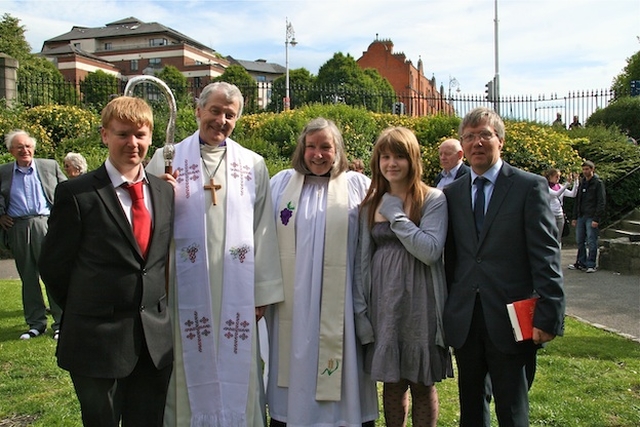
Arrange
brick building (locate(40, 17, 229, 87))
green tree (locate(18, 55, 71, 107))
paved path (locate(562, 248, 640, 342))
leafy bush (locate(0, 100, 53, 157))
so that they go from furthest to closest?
brick building (locate(40, 17, 229, 87)), green tree (locate(18, 55, 71, 107)), leafy bush (locate(0, 100, 53, 157)), paved path (locate(562, 248, 640, 342))

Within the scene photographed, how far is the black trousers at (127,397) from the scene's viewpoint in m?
2.60

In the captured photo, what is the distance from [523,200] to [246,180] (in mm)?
1609

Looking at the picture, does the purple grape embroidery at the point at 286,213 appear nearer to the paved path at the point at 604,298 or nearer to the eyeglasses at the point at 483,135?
the eyeglasses at the point at 483,135

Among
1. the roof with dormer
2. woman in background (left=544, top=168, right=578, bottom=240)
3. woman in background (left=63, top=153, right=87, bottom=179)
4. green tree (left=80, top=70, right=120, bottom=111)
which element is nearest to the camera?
woman in background (left=63, top=153, right=87, bottom=179)

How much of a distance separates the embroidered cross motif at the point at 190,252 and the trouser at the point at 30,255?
3.53 m

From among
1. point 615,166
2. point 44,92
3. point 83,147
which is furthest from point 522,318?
point 44,92

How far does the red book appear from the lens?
109 inches

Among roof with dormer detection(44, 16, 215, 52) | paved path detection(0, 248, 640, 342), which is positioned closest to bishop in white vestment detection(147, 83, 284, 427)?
paved path detection(0, 248, 640, 342)

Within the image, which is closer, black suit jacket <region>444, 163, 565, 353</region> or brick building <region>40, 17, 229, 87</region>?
black suit jacket <region>444, 163, 565, 353</region>

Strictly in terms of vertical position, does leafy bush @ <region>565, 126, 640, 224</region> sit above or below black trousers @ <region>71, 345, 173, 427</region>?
above

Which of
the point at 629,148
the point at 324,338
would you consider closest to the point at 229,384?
the point at 324,338

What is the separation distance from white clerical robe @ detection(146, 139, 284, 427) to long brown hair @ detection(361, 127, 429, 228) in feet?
2.17

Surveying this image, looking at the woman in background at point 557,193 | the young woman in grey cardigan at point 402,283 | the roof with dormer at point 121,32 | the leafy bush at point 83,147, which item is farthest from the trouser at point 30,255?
the roof with dormer at point 121,32

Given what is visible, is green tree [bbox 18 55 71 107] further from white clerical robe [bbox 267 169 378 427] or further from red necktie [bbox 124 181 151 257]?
red necktie [bbox 124 181 151 257]
